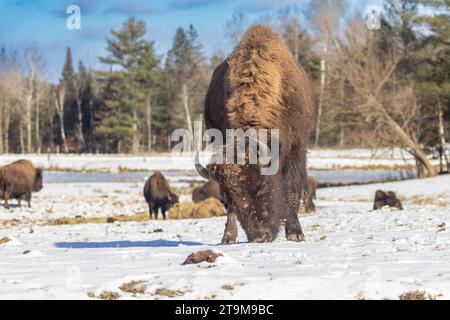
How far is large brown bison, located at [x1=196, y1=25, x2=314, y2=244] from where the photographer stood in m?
7.43

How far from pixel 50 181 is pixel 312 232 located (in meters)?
28.6

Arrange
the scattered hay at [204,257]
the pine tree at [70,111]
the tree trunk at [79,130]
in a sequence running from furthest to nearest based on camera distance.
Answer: the pine tree at [70,111] → the tree trunk at [79,130] → the scattered hay at [204,257]

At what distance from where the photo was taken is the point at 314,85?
36875 mm

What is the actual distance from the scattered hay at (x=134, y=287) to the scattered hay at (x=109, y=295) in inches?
6.3

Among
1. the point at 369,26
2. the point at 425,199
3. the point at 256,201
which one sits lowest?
the point at 425,199

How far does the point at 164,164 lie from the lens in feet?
164

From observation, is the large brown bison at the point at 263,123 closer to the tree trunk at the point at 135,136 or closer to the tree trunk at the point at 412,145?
the tree trunk at the point at 412,145

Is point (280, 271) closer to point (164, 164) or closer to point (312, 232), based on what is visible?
point (312, 232)

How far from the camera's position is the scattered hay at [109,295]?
16.4 ft

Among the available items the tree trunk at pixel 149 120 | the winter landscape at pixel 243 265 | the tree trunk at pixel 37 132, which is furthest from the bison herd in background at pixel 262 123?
the tree trunk at pixel 37 132

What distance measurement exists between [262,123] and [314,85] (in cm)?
2928

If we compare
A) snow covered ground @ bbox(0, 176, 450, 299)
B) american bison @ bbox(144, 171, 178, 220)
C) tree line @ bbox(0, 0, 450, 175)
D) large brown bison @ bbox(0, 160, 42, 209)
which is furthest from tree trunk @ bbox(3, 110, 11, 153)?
snow covered ground @ bbox(0, 176, 450, 299)
